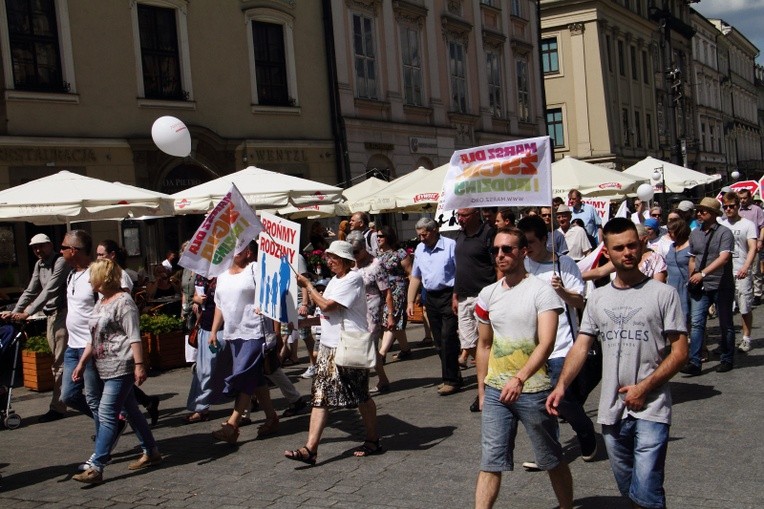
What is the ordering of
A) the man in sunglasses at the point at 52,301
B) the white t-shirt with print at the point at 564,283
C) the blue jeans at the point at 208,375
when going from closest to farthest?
1. the white t-shirt with print at the point at 564,283
2. the blue jeans at the point at 208,375
3. the man in sunglasses at the point at 52,301

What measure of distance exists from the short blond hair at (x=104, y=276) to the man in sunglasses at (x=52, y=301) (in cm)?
245

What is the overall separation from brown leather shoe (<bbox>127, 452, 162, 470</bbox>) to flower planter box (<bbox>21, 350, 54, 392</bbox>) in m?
4.39

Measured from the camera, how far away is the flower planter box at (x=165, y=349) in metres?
12.4

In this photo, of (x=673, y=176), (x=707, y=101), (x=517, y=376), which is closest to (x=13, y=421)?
(x=517, y=376)

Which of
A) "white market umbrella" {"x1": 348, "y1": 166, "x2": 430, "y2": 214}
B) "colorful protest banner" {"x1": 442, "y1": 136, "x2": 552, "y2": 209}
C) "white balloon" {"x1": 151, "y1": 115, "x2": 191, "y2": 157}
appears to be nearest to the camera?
"colorful protest banner" {"x1": 442, "y1": 136, "x2": 552, "y2": 209}

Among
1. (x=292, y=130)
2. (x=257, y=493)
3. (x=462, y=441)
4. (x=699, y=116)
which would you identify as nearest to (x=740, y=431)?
(x=462, y=441)

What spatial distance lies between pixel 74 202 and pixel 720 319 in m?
8.19

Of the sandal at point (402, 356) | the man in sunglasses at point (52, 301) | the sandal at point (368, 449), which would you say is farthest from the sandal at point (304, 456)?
the sandal at point (402, 356)

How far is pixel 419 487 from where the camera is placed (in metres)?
6.23

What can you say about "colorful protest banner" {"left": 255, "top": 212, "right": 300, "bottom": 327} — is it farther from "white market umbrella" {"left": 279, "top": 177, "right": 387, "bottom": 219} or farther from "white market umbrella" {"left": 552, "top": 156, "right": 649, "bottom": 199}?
"white market umbrella" {"left": 552, "top": 156, "right": 649, "bottom": 199}

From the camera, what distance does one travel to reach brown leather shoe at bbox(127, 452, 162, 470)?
7258mm

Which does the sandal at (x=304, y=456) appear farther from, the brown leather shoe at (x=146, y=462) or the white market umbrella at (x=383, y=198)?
the white market umbrella at (x=383, y=198)

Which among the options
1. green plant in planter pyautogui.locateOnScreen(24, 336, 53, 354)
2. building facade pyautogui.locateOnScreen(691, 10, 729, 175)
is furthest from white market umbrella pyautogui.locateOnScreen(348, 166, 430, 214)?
building facade pyautogui.locateOnScreen(691, 10, 729, 175)

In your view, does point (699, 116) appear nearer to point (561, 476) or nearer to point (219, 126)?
point (219, 126)
